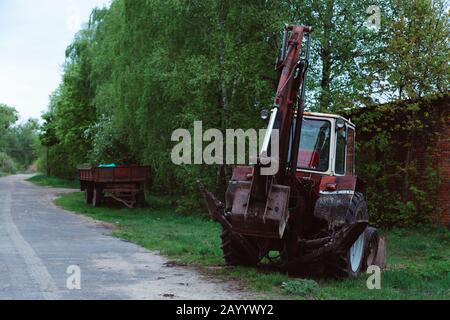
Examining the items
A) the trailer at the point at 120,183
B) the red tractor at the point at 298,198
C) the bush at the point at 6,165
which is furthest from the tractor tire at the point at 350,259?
the bush at the point at 6,165

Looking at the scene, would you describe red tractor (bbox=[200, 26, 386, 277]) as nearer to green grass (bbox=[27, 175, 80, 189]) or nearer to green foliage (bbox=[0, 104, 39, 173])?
green grass (bbox=[27, 175, 80, 189])

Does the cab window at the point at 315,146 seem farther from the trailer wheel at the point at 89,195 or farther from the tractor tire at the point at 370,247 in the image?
the trailer wheel at the point at 89,195

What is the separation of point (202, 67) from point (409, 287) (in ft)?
33.7

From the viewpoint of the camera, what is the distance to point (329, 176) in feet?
31.2

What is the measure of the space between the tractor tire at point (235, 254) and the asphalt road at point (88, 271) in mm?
738

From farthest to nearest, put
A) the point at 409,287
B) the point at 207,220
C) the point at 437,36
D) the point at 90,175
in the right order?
the point at 90,175
the point at 207,220
the point at 437,36
the point at 409,287

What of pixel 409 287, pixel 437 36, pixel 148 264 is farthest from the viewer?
pixel 437 36

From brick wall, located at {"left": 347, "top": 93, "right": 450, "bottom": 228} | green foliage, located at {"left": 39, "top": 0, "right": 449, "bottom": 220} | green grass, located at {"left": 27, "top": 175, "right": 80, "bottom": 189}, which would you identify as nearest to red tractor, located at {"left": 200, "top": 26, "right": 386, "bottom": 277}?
green foliage, located at {"left": 39, "top": 0, "right": 449, "bottom": 220}

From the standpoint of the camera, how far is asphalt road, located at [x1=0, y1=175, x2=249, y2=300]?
7.84 m

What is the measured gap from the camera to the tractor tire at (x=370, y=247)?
34.1 ft

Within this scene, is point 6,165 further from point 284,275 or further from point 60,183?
point 284,275

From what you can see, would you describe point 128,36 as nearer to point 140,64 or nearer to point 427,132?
point 140,64

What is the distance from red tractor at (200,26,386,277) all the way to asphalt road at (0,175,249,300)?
1018 millimetres

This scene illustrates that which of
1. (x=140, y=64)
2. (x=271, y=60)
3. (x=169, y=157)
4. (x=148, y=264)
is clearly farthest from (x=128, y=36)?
(x=148, y=264)
